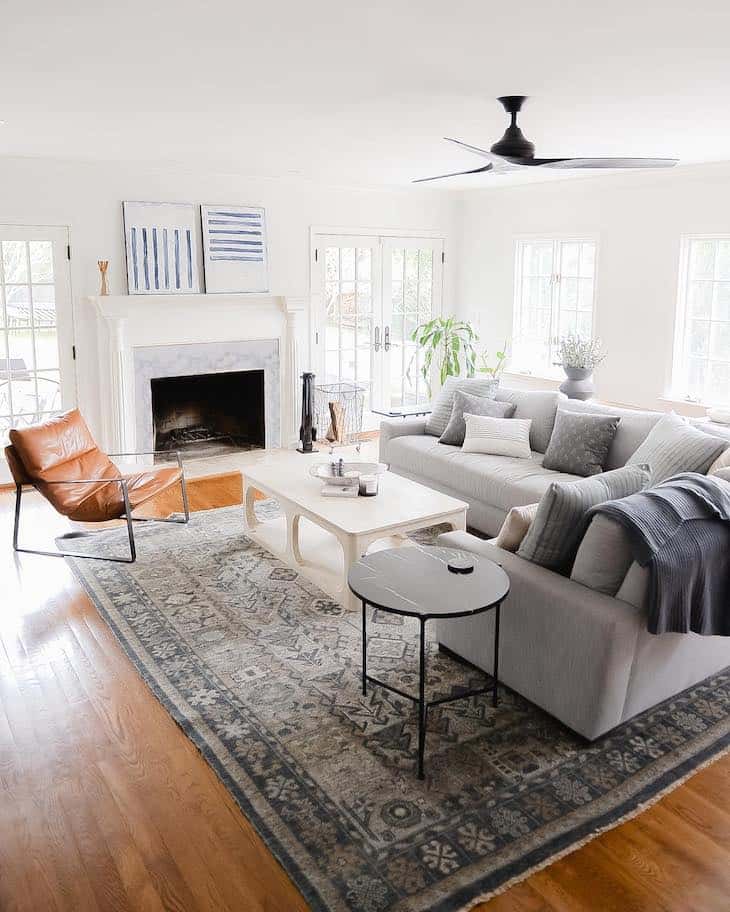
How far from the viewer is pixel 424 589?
9.50 feet

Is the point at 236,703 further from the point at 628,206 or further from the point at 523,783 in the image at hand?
the point at 628,206

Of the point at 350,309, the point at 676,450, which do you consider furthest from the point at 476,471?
the point at 350,309

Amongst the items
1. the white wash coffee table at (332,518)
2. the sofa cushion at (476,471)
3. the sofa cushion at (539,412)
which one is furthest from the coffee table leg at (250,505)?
the sofa cushion at (539,412)

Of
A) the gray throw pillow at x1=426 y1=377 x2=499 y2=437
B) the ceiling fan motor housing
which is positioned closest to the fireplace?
the gray throw pillow at x1=426 y1=377 x2=499 y2=437

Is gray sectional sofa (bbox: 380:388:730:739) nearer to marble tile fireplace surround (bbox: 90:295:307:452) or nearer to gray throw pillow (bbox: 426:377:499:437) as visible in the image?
gray throw pillow (bbox: 426:377:499:437)

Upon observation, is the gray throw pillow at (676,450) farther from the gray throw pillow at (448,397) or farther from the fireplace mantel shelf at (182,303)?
the fireplace mantel shelf at (182,303)

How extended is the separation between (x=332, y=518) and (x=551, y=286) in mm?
4270

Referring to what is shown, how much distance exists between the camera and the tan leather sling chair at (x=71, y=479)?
14.9ft

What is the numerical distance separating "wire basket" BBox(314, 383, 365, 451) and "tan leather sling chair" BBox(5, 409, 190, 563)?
271 centimetres

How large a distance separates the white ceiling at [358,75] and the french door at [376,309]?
221cm

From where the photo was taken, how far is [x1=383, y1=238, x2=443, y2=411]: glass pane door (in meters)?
7.91

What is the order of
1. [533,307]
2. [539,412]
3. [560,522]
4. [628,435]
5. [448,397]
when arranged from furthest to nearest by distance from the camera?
[533,307]
[448,397]
[539,412]
[628,435]
[560,522]

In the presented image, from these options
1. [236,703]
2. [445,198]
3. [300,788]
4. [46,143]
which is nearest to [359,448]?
[445,198]

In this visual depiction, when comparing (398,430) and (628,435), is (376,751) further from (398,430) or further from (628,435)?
(398,430)
